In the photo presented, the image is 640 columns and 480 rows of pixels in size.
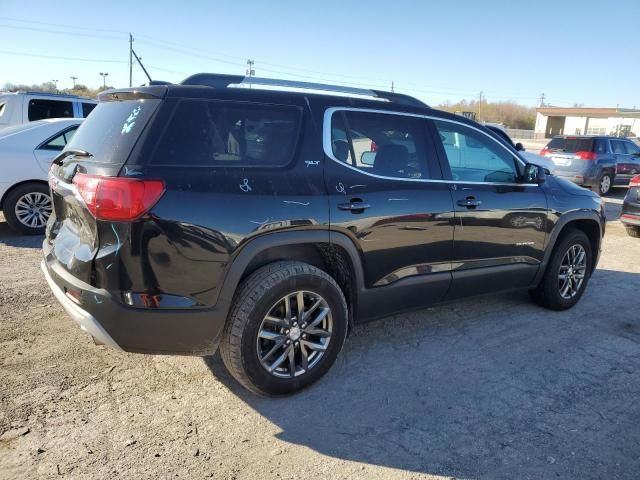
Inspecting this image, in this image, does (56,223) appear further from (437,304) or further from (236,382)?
(437,304)

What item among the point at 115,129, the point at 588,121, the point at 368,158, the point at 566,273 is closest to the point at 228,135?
the point at 115,129

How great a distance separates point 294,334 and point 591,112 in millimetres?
68334

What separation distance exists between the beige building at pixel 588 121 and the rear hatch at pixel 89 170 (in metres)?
59.8

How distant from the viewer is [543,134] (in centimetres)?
6606

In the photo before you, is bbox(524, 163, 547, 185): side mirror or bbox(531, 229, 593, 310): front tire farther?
bbox(531, 229, 593, 310): front tire

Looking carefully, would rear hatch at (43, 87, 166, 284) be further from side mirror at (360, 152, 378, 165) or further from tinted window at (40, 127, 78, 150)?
tinted window at (40, 127, 78, 150)

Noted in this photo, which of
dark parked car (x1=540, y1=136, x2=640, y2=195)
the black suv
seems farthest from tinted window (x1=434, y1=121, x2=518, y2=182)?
dark parked car (x1=540, y1=136, x2=640, y2=195)

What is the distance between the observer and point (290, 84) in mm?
3486

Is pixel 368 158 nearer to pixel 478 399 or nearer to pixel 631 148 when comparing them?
pixel 478 399

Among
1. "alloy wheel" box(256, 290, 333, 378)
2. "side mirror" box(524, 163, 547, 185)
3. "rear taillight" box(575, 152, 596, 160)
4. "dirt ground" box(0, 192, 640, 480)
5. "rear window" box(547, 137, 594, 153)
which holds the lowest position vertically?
"dirt ground" box(0, 192, 640, 480)

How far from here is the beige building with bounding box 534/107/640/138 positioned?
56.1m

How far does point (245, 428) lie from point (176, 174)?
1.49m

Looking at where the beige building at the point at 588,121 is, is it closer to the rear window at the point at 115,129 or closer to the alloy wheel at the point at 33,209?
the alloy wheel at the point at 33,209

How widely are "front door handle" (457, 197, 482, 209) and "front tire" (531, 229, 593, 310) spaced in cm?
133
